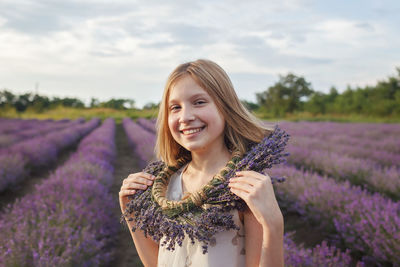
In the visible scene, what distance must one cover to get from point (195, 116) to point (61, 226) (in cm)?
216

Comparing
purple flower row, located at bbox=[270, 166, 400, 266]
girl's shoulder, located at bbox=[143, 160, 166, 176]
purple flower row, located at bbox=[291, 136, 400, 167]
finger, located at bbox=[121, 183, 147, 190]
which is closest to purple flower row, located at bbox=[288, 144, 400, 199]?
purple flower row, located at bbox=[291, 136, 400, 167]

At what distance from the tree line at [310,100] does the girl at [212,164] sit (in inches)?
616

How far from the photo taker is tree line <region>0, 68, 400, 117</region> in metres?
31.1

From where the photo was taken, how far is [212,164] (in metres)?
1.17

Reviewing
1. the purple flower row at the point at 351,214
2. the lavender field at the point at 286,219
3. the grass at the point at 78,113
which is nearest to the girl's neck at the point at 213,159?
the lavender field at the point at 286,219

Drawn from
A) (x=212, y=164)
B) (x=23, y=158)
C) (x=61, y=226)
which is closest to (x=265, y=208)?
(x=212, y=164)

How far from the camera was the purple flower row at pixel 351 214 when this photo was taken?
2.59 m

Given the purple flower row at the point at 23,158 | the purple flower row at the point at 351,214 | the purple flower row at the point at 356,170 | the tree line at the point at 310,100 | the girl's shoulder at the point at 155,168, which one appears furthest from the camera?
the tree line at the point at 310,100

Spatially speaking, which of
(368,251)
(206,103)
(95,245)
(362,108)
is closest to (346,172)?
(368,251)

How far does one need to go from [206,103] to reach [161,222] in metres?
0.43

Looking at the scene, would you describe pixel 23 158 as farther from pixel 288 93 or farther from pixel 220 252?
pixel 288 93

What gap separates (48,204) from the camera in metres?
3.38

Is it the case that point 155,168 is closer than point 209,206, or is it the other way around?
point 209,206

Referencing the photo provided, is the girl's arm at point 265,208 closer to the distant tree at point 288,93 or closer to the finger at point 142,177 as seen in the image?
the finger at point 142,177
